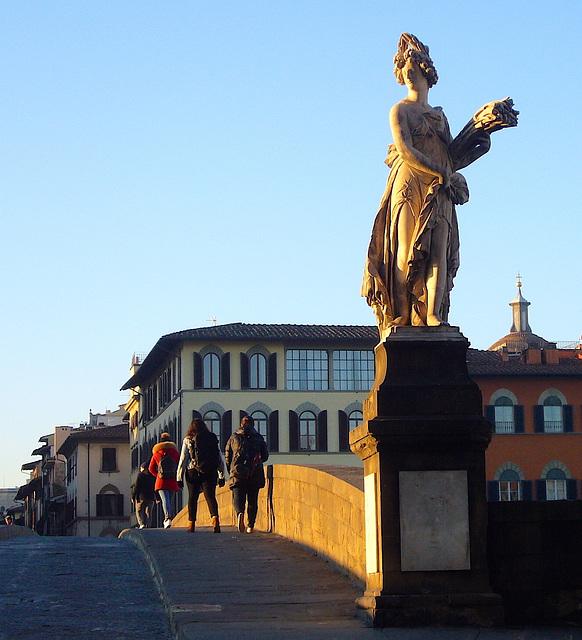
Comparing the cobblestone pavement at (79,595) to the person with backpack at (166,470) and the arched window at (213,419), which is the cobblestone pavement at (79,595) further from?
the arched window at (213,419)

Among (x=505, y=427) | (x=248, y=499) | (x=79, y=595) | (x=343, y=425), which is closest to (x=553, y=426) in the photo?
(x=505, y=427)

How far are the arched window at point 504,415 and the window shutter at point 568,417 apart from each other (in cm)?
273

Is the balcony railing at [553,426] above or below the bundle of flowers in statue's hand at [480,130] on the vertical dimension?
above

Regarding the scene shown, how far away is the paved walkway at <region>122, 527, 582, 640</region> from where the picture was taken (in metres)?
8.85

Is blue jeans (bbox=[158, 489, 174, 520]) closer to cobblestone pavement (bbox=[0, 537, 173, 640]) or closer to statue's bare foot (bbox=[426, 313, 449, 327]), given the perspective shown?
cobblestone pavement (bbox=[0, 537, 173, 640])

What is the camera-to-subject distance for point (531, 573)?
9.59 m

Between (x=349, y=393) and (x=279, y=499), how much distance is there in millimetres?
47170

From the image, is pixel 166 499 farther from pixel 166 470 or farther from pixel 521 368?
pixel 521 368

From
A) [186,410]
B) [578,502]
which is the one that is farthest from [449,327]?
[186,410]

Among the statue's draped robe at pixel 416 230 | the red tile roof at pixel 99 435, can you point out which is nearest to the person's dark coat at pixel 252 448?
the statue's draped robe at pixel 416 230

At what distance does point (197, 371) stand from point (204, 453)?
46.2 metres

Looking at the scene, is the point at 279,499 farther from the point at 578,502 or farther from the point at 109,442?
the point at 109,442

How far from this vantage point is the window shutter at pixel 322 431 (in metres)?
63.0

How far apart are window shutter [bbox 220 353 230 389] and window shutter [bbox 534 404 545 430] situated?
15473 mm
